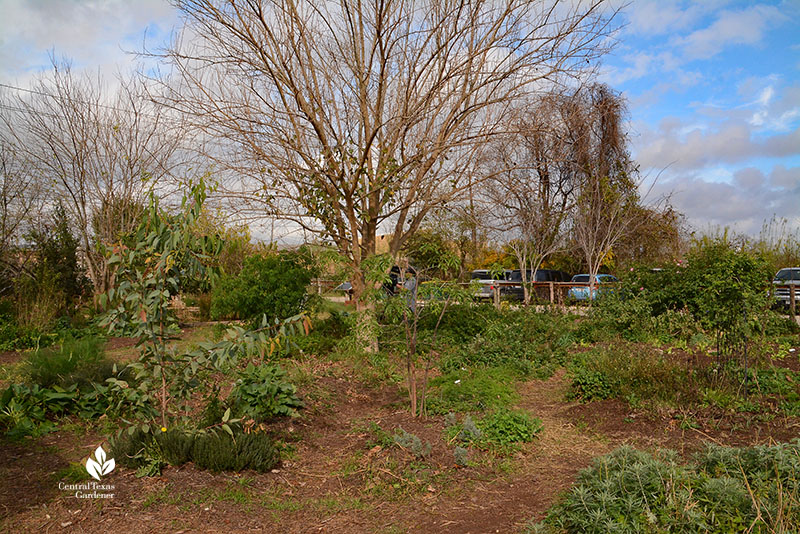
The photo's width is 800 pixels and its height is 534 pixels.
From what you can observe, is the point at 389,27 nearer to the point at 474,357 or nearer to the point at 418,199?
the point at 418,199

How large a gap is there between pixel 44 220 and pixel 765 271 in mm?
17060

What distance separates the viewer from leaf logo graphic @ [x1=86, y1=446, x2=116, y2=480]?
3.84 metres

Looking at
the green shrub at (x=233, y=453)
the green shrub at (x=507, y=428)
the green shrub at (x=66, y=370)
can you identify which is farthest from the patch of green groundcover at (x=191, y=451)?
the green shrub at (x=507, y=428)

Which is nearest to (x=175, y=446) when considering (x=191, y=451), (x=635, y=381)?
(x=191, y=451)

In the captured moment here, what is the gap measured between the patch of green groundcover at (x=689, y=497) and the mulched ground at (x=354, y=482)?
1.21ft

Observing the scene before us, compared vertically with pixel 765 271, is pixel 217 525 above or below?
below

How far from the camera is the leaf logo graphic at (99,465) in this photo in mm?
3842

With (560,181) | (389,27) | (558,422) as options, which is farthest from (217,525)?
(560,181)

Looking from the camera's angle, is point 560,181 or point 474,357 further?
point 560,181

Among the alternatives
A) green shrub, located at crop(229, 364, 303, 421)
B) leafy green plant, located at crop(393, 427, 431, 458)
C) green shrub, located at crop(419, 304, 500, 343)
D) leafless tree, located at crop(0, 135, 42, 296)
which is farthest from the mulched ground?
leafless tree, located at crop(0, 135, 42, 296)

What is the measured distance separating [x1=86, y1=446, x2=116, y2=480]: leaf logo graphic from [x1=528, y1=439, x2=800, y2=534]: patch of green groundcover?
118 inches

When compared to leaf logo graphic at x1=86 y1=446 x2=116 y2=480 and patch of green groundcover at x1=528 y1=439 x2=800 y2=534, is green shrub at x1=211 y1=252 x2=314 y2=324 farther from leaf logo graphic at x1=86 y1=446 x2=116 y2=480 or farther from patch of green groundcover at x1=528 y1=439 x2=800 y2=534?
patch of green groundcover at x1=528 y1=439 x2=800 y2=534

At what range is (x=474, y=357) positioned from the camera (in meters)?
8.31

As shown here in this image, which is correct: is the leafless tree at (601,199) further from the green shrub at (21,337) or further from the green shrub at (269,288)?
the green shrub at (21,337)
